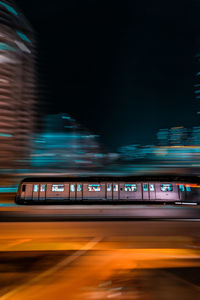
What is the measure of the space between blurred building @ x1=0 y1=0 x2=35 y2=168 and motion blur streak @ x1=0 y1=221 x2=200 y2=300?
2425 inches

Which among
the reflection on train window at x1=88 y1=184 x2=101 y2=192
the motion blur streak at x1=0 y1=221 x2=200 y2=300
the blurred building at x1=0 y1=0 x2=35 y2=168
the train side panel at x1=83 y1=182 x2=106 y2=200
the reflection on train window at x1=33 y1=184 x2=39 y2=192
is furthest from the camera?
the blurred building at x1=0 y1=0 x2=35 y2=168

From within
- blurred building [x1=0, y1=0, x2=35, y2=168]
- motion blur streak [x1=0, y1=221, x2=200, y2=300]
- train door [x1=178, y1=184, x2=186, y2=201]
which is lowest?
motion blur streak [x1=0, y1=221, x2=200, y2=300]

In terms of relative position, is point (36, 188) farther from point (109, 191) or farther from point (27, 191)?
point (109, 191)

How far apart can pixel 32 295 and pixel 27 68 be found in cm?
9257

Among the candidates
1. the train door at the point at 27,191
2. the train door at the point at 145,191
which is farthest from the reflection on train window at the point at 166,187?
the train door at the point at 27,191

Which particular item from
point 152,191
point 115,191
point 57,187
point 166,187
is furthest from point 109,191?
point 166,187

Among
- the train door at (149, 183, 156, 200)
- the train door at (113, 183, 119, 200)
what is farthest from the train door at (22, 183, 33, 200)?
the train door at (149, 183, 156, 200)

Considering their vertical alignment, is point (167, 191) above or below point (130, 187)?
below

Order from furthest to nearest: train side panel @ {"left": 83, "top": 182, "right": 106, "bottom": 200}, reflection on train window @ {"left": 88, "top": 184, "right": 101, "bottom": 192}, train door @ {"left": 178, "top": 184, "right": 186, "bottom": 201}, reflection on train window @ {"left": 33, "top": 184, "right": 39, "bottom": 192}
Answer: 1. reflection on train window @ {"left": 33, "top": 184, "right": 39, "bottom": 192}
2. reflection on train window @ {"left": 88, "top": 184, "right": 101, "bottom": 192}
3. train side panel @ {"left": 83, "top": 182, "right": 106, "bottom": 200}
4. train door @ {"left": 178, "top": 184, "right": 186, "bottom": 201}

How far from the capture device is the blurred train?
681 inches

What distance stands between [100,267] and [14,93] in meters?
83.8

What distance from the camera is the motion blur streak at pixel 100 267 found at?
4055 millimetres

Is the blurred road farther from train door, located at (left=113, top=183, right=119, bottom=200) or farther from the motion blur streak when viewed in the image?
train door, located at (left=113, top=183, right=119, bottom=200)

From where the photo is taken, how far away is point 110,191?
1744 centimetres
